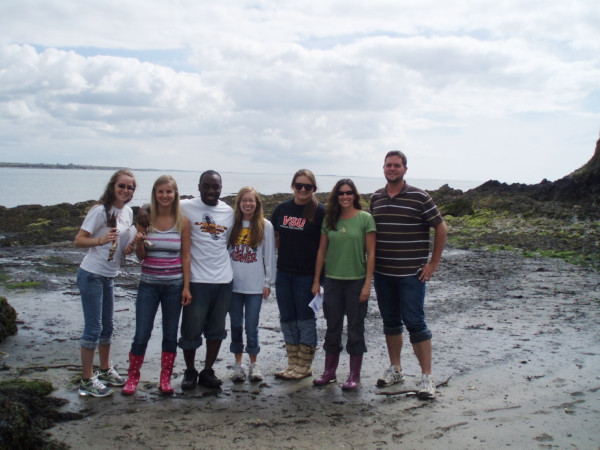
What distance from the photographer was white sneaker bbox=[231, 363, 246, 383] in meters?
5.59

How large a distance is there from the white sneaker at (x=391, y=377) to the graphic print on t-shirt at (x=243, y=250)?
1830mm

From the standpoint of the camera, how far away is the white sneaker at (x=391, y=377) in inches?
216

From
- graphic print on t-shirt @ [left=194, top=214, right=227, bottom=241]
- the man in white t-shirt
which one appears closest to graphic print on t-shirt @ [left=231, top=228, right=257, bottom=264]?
the man in white t-shirt

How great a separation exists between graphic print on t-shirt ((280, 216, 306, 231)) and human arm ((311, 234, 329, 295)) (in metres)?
0.26

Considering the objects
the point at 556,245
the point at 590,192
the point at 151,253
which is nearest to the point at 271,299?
the point at 151,253

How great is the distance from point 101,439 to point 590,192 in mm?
25239

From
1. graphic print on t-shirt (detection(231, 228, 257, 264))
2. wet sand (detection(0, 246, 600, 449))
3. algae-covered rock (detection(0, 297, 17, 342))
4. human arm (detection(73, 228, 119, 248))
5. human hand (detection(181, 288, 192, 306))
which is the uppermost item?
human arm (detection(73, 228, 119, 248))

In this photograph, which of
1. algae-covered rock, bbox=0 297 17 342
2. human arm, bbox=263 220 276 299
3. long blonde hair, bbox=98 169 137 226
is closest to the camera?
long blonde hair, bbox=98 169 137 226

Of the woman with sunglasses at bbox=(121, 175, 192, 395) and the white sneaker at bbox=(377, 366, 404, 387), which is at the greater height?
the woman with sunglasses at bbox=(121, 175, 192, 395)

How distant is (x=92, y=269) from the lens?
16.1 feet

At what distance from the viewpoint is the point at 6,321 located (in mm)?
7000

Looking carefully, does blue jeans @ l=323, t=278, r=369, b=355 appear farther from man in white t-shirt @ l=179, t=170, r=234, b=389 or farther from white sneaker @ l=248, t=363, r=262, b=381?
man in white t-shirt @ l=179, t=170, r=234, b=389

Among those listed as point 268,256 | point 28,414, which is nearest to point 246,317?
point 268,256

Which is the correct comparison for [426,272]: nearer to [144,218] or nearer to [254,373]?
[254,373]
